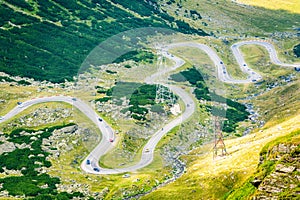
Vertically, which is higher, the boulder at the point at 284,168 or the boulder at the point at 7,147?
the boulder at the point at 284,168

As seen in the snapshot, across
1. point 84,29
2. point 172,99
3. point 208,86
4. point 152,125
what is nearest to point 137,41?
point 84,29

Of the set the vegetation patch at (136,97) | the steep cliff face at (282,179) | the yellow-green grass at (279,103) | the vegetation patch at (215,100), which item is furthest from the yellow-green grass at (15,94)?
the steep cliff face at (282,179)

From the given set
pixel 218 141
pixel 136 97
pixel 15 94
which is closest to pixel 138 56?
pixel 136 97

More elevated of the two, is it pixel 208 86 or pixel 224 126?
pixel 208 86

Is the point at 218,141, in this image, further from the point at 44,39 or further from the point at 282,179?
the point at 44,39

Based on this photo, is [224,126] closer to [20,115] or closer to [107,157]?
[107,157]

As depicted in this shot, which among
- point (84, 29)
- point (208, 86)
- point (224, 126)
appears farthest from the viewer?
point (84, 29)

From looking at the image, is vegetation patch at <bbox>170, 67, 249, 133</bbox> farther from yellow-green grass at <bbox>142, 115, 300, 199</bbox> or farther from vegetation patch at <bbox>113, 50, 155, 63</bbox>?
yellow-green grass at <bbox>142, 115, 300, 199</bbox>

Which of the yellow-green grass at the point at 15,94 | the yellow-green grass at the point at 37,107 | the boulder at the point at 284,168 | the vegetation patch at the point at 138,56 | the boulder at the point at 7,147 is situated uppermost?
the vegetation patch at the point at 138,56

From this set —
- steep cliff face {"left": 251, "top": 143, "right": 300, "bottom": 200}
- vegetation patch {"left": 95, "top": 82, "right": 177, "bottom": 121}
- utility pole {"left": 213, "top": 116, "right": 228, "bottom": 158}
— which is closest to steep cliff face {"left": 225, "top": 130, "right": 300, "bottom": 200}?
steep cliff face {"left": 251, "top": 143, "right": 300, "bottom": 200}

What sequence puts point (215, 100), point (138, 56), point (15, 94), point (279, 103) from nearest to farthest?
point (15, 94) < point (279, 103) < point (215, 100) < point (138, 56)

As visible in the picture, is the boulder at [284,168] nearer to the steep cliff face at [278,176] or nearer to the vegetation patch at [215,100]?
the steep cliff face at [278,176]
